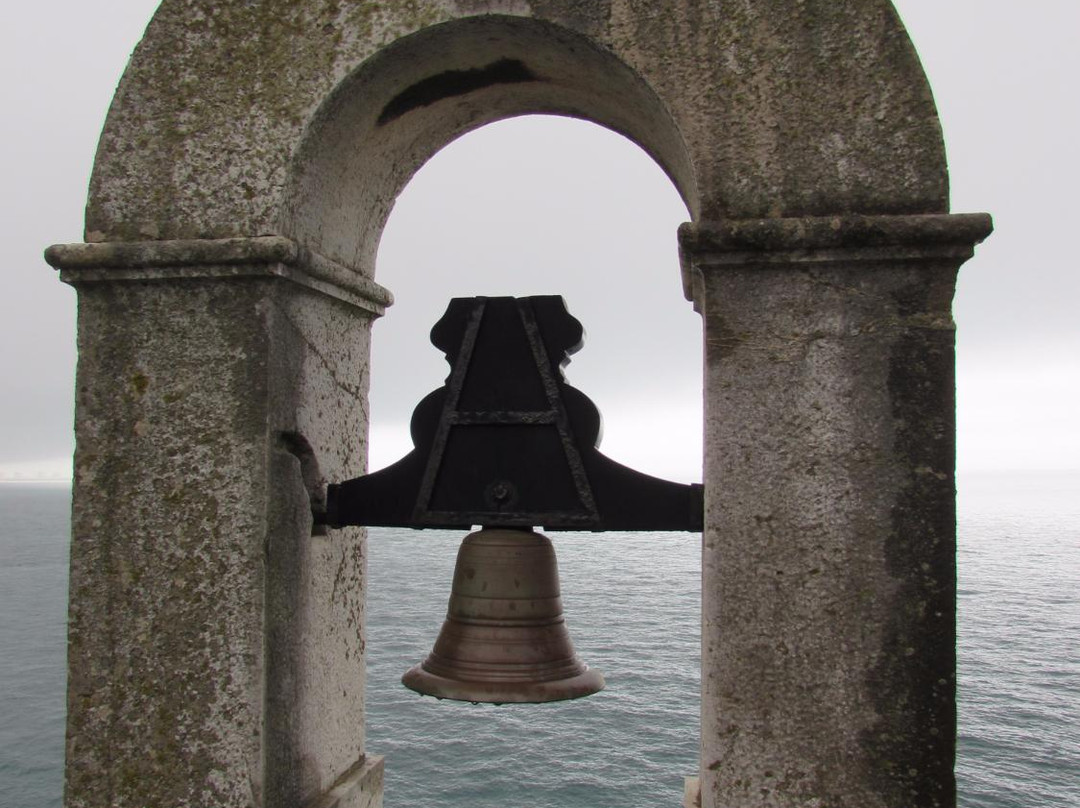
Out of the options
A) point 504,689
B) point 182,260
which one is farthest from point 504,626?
point 182,260

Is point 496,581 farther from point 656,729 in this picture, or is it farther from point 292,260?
point 656,729

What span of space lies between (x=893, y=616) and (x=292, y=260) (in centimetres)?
176

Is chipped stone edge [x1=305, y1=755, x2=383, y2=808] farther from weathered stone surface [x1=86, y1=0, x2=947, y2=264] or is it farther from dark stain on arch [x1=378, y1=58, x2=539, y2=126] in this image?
dark stain on arch [x1=378, y1=58, x2=539, y2=126]

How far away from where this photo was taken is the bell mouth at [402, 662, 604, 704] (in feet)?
8.82

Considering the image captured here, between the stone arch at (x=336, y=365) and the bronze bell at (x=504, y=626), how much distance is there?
17.0 inches

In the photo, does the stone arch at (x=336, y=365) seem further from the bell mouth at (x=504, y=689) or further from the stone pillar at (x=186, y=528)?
the bell mouth at (x=504, y=689)

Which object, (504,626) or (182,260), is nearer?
(182,260)

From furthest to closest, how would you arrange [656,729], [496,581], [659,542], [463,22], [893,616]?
[659,542] < [656,729] < [496,581] < [463,22] < [893,616]

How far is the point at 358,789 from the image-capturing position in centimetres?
316

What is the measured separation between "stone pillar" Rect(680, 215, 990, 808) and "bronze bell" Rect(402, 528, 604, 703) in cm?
53

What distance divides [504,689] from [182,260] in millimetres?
1432

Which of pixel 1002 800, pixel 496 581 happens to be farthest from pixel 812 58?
pixel 1002 800

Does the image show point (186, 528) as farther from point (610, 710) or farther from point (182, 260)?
point (610, 710)

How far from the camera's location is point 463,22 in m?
2.64
